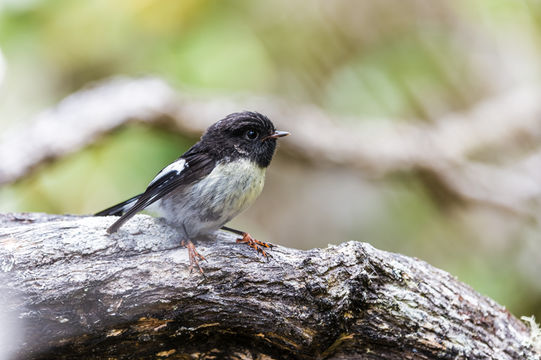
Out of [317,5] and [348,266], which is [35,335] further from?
[317,5]

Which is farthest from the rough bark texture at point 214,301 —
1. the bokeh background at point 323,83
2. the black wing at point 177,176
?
the bokeh background at point 323,83

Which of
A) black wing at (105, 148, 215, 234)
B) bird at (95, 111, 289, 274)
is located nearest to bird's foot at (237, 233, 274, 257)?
bird at (95, 111, 289, 274)

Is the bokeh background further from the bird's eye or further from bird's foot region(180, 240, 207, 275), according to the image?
bird's foot region(180, 240, 207, 275)

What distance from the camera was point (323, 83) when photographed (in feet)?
25.5

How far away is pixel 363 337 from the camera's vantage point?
2.56 meters

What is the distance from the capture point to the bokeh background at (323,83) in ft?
19.2

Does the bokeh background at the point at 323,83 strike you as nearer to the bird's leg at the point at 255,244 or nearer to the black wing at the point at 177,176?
the black wing at the point at 177,176

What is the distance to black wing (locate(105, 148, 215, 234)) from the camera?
2662 mm

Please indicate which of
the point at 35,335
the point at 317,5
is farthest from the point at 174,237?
the point at 317,5

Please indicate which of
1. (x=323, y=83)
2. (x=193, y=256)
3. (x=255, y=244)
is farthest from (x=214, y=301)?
(x=323, y=83)

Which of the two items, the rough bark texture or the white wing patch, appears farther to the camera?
the white wing patch

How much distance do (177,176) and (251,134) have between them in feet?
1.55

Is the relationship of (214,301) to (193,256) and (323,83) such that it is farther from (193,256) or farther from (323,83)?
(323,83)

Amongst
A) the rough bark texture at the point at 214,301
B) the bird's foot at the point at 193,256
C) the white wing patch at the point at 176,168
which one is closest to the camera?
the rough bark texture at the point at 214,301
